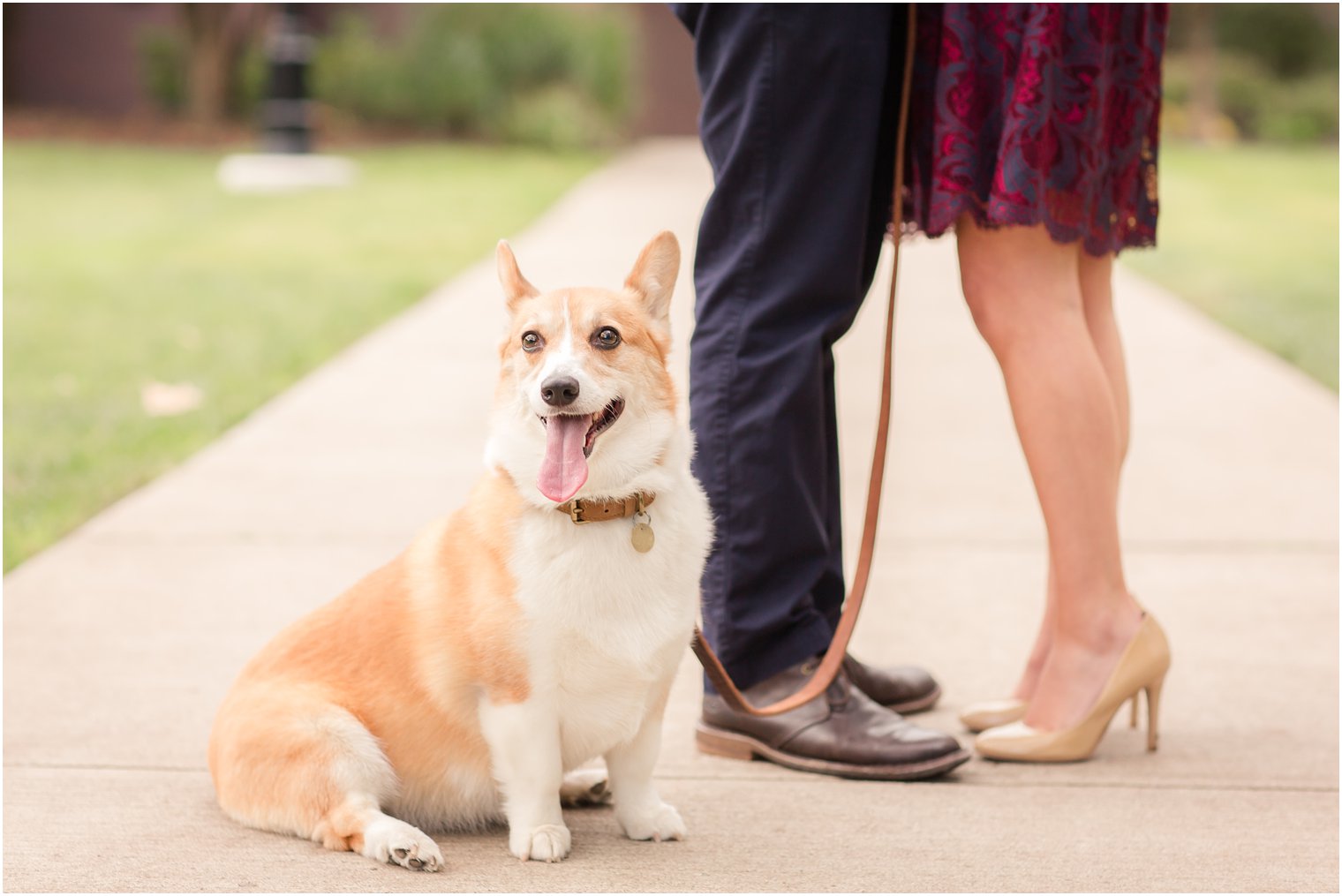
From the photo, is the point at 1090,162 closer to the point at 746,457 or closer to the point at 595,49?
the point at 746,457

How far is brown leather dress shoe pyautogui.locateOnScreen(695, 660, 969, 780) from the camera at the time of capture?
9.30 ft

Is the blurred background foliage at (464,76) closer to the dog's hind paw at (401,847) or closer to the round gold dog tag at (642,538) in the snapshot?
the round gold dog tag at (642,538)

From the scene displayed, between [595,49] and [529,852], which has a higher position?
[595,49]

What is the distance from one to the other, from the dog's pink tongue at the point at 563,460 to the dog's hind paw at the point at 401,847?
2.00 feet

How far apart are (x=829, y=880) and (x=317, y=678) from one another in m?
0.94

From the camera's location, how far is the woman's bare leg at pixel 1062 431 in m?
2.87

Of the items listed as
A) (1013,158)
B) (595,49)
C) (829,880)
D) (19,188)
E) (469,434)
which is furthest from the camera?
(595,49)

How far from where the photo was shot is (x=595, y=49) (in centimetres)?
1977

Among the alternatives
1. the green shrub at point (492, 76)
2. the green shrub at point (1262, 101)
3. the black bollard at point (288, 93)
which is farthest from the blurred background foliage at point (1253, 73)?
the black bollard at point (288, 93)

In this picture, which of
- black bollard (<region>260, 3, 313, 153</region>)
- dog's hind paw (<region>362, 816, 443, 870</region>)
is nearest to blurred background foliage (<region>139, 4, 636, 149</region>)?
black bollard (<region>260, 3, 313, 153</region>)

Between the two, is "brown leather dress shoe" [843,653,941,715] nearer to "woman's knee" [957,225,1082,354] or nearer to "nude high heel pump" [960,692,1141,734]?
"nude high heel pump" [960,692,1141,734]

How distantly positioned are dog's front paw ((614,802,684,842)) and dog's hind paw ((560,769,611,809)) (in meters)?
0.18

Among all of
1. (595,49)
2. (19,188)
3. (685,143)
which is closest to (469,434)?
(19,188)

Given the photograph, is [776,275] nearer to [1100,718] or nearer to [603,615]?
[603,615]
